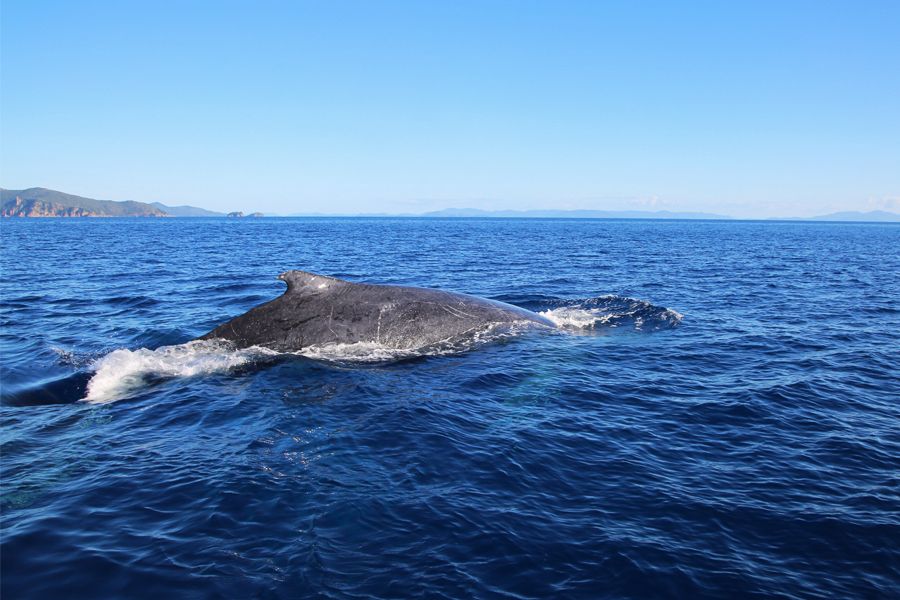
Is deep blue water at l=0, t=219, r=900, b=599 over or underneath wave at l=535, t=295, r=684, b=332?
underneath

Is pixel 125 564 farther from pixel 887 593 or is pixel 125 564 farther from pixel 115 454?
pixel 887 593

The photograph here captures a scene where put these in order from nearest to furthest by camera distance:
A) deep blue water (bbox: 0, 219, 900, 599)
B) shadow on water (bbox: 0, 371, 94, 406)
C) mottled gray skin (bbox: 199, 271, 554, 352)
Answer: deep blue water (bbox: 0, 219, 900, 599), shadow on water (bbox: 0, 371, 94, 406), mottled gray skin (bbox: 199, 271, 554, 352)

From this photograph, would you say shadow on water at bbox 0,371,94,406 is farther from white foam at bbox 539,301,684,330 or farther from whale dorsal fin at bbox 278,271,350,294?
white foam at bbox 539,301,684,330

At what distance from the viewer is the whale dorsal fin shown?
1416 cm

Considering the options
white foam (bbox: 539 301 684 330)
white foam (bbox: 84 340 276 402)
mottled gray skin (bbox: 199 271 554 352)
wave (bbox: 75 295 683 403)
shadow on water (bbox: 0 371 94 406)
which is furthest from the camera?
white foam (bbox: 539 301 684 330)

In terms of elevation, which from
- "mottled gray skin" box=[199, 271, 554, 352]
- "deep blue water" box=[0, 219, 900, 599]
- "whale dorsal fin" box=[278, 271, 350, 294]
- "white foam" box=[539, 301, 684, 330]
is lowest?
"deep blue water" box=[0, 219, 900, 599]

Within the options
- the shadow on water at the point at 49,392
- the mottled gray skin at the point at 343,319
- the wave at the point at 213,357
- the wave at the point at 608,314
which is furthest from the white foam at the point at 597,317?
the shadow on water at the point at 49,392

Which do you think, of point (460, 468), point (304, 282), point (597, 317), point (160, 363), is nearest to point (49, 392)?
point (160, 363)

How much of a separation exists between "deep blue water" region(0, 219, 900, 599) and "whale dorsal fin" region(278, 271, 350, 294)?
201 centimetres

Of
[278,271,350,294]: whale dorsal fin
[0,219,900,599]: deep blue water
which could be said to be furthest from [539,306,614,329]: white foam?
[278,271,350,294]: whale dorsal fin

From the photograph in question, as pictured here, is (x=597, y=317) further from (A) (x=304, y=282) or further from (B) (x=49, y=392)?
(B) (x=49, y=392)

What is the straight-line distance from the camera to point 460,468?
8398mm

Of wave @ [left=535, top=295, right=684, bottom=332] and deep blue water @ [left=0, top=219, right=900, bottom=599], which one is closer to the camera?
deep blue water @ [left=0, top=219, right=900, bottom=599]

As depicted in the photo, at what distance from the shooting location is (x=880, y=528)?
696 centimetres
